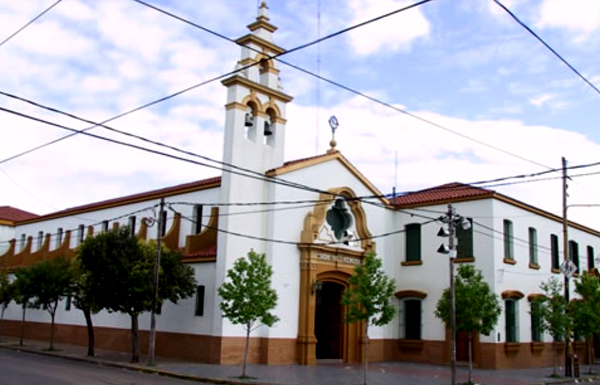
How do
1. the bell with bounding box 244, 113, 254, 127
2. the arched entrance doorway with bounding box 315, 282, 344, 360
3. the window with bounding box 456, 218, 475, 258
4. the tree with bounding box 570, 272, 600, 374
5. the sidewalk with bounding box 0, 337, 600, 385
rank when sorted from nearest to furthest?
the sidewalk with bounding box 0, 337, 600, 385
the bell with bounding box 244, 113, 254, 127
the tree with bounding box 570, 272, 600, 374
the arched entrance doorway with bounding box 315, 282, 344, 360
the window with bounding box 456, 218, 475, 258

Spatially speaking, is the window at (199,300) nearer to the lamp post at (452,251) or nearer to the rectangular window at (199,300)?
the rectangular window at (199,300)

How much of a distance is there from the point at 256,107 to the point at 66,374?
13.3 metres

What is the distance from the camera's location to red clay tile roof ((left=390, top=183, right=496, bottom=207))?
29.5 meters

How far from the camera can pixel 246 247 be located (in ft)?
84.0

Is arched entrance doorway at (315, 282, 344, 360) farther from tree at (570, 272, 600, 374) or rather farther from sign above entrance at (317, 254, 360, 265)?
tree at (570, 272, 600, 374)

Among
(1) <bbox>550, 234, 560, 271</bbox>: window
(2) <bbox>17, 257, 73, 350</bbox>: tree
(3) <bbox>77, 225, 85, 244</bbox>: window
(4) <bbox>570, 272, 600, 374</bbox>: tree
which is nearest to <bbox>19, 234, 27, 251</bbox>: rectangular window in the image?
(3) <bbox>77, 225, 85, 244</bbox>: window

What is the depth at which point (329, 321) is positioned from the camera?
2941 centimetres

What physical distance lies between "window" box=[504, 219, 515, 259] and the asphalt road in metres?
17.1

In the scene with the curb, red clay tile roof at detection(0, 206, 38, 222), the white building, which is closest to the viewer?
the curb

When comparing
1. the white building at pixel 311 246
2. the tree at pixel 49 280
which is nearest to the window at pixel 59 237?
the white building at pixel 311 246

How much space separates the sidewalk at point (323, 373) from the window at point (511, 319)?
1.73 meters

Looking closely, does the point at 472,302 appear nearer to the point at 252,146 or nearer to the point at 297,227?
the point at 297,227

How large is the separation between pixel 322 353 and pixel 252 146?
406 inches

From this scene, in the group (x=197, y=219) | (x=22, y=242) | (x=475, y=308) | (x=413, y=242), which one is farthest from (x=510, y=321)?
(x=22, y=242)
